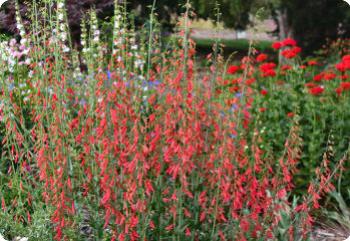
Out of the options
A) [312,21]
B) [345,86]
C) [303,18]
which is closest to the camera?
[345,86]

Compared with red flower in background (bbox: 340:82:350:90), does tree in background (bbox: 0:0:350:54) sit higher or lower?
lower

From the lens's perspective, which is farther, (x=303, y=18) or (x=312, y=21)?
(x=312, y=21)

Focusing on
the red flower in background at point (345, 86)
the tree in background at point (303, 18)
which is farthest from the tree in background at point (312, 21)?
the red flower in background at point (345, 86)

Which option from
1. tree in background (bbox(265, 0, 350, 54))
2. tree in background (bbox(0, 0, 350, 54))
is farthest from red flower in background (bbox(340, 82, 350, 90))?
tree in background (bbox(265, 0, 350, 54))

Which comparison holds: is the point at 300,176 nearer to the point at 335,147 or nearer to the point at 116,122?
the point at 335,147

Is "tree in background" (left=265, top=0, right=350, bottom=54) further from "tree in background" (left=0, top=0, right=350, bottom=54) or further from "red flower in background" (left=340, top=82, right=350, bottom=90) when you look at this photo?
"red flower in background" (left=340, top=82, right=350, bottom=90)

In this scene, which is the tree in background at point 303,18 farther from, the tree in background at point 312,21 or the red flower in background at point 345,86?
the red flower in background at point 345,86

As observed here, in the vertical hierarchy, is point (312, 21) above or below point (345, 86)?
below

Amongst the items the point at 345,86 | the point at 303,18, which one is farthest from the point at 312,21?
the point at 345,86

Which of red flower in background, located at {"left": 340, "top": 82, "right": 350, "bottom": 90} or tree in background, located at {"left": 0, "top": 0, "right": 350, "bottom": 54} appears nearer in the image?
red flower in background, located at {"left": 340, "top": 82, "right": 350, "bottom": 90}

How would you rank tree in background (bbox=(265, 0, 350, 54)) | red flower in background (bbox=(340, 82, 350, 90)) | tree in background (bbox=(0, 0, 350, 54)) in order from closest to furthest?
1. red flower in background (bbox=(340, 82, 350, 90))
2. tree in background (bbox=(0, 0, 350, 54))
3. tree in background (bbox=(265, 0, 350, 54))

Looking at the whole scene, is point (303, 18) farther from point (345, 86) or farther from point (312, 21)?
point (345, 86)

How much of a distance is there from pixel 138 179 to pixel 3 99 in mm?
1026

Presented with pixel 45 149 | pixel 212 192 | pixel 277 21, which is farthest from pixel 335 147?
pixel 277 21
